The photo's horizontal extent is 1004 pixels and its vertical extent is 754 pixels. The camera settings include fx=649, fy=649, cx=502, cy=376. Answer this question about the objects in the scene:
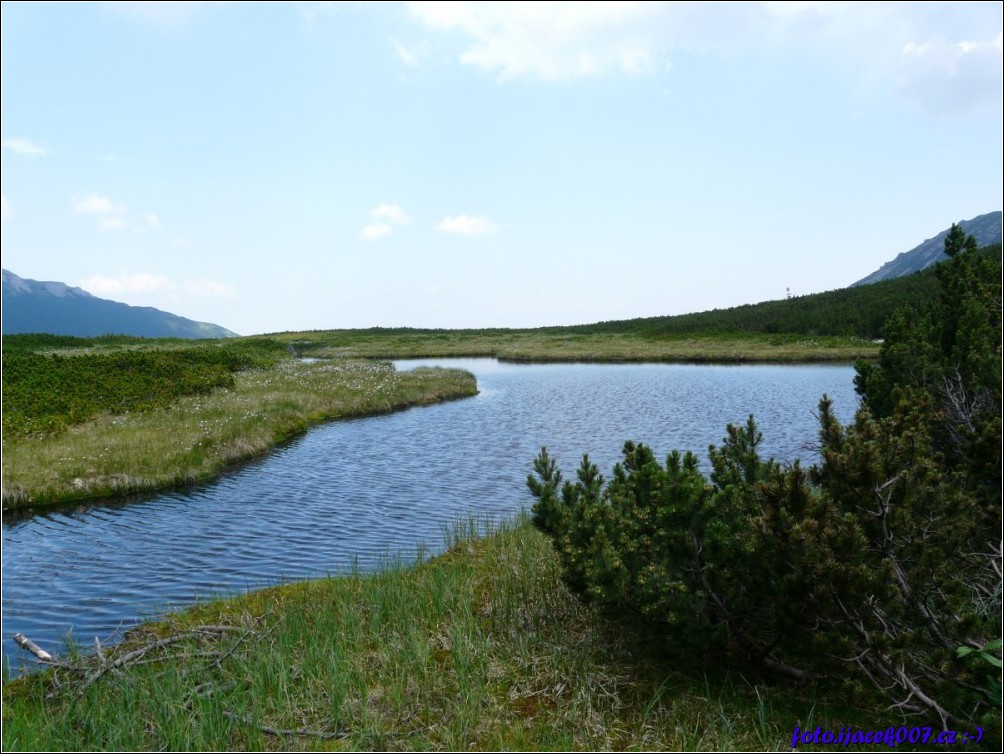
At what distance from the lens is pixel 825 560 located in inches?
197

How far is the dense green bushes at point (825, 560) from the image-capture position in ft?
16.4

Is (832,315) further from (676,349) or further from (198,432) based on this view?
(198,432)

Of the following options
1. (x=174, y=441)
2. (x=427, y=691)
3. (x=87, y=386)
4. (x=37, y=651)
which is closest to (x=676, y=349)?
(x=87, y=386)

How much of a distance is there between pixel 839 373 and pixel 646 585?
187ft

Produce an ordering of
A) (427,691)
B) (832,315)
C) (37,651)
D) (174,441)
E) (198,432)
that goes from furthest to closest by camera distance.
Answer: (832,315), (198,432), (174,441), (37,651), (427,691)

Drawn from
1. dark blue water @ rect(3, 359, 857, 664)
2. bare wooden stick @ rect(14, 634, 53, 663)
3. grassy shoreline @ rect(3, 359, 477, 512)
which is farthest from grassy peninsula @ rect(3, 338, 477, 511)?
bare wooden stick @ rect(14, 634, 53, 663)

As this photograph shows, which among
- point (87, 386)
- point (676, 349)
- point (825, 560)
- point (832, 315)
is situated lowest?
point (825, 560)

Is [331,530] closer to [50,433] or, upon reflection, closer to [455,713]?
[455,713]

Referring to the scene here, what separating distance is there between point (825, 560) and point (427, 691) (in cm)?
367

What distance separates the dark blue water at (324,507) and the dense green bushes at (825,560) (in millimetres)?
5305

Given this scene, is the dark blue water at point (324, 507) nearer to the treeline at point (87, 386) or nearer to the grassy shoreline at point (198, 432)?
the grassy shoreline at point (198, 432)

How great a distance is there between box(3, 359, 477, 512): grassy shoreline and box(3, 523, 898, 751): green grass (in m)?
12.4

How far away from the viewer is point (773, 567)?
17.9ft

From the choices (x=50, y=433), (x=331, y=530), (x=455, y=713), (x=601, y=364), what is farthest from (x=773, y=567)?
(x=601, y=364)
